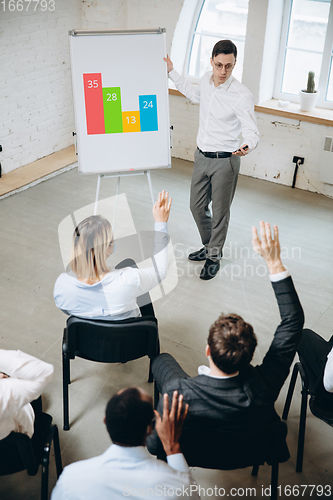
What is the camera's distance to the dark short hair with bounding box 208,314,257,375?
4.75ft

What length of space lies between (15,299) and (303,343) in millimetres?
1895

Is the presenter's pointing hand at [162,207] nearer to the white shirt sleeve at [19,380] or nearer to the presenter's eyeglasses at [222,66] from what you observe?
the white shirt sleeve at [19,380]

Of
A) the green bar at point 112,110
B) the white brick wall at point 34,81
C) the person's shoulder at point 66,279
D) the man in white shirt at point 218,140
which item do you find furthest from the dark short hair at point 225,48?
the white brick wall at point 34,81

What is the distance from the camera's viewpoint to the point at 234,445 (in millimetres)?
1523

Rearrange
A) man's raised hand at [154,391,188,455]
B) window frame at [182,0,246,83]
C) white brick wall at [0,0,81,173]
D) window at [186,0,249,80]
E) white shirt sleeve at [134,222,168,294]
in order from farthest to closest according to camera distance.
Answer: window frame at [182,0,246,83]
window at [186,0,249,80]
white brick wall at [0,0,81,173]
white shirt sleeve at [134,222,168,294]
man's raised hand at [154,391,188,455]

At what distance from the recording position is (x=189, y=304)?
312 centimetres

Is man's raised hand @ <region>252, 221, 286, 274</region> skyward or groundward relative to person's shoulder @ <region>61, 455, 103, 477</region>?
skyward

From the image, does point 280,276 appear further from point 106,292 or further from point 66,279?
point 66,279

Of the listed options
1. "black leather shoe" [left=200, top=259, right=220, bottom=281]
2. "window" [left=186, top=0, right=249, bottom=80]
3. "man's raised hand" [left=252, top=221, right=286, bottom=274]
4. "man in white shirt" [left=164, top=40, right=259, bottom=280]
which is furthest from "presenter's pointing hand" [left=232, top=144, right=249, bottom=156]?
"window" [left=186, top=0, right=249, bottom=80]

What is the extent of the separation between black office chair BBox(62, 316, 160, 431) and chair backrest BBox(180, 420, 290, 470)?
1.73 ft

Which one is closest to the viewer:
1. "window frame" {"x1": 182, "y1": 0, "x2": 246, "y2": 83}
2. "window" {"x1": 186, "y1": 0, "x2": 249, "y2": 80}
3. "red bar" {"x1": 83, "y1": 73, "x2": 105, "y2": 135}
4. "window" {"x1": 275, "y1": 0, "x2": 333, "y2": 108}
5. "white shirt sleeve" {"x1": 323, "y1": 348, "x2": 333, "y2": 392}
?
"white shirt sleeve" {"x1": 323, "y1": 348, "x2": 333, "y2": 392}

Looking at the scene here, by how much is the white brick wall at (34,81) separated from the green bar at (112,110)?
5.52 ft

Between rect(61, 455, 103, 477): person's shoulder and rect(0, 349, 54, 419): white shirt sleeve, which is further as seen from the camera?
rect(0, 349, 54, 419): white shirt sleeve

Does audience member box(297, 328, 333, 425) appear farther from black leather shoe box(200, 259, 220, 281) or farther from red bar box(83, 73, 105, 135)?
red bar box(83, 73, 105, 135)
